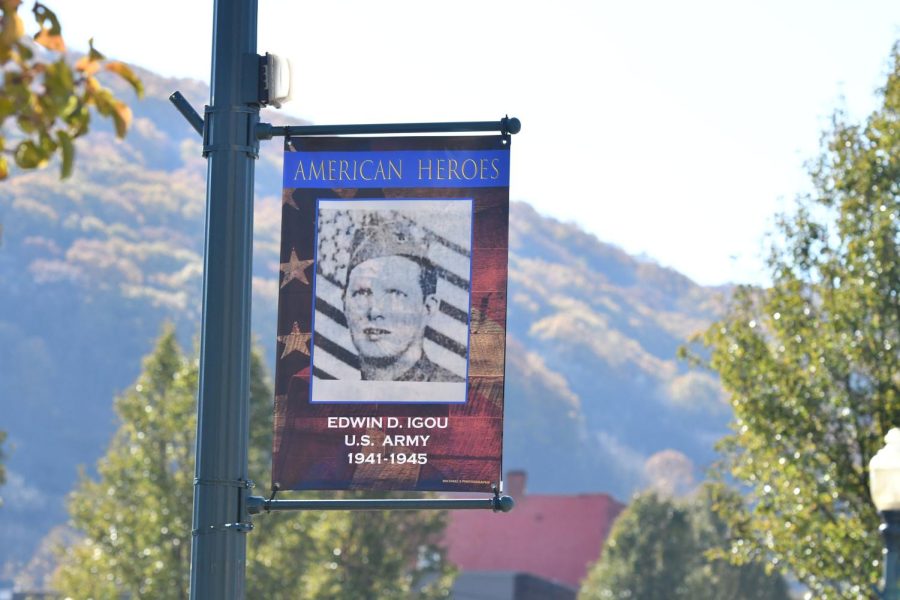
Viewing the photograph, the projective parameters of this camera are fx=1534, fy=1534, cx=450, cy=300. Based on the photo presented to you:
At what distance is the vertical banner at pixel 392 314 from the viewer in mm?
6730

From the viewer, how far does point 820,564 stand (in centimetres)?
2220

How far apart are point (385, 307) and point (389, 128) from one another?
827 mm

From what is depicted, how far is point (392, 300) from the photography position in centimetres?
688

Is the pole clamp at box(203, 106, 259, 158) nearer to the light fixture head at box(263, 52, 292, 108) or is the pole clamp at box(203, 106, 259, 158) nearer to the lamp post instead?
the light fixture head at box(263, 52, 292, 108)

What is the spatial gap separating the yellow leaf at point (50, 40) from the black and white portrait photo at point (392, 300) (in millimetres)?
2451

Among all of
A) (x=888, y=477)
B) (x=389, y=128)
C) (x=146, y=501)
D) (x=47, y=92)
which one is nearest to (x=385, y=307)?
(x=389, y=128)

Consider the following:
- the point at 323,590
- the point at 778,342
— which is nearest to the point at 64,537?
the point at 323,590

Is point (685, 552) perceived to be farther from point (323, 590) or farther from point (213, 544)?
point (213, 544)

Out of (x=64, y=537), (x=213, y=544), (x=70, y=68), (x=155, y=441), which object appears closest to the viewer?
(x=70, y=68)

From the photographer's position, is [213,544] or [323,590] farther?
[323,590]

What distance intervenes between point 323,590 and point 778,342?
23104 mm

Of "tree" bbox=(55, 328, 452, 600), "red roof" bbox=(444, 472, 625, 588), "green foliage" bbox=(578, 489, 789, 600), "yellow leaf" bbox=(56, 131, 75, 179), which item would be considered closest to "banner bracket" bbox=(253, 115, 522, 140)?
"yellow leaf" bbox=(56, 131, 75, 179)

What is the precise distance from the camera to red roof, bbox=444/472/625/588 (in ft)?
273

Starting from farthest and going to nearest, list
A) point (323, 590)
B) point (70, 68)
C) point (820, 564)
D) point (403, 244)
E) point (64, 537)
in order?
point (64, 537) → point (323, 590) → point (820, 564) → point (403, 244) → point (70, 68)
